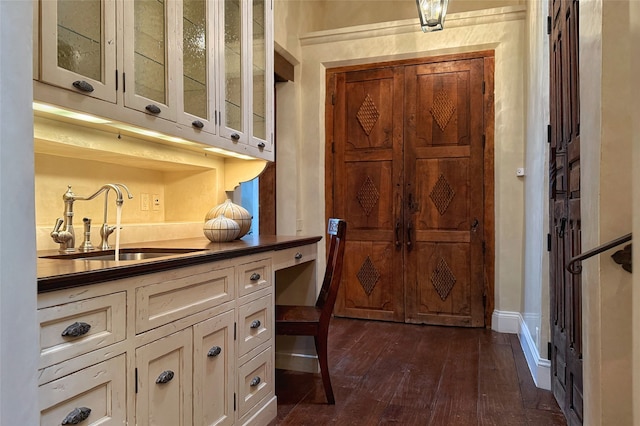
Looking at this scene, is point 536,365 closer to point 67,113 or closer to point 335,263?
point 335,263

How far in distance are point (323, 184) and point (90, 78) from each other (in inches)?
115

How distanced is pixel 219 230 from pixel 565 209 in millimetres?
1779

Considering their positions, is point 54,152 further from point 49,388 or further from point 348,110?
point 348,110

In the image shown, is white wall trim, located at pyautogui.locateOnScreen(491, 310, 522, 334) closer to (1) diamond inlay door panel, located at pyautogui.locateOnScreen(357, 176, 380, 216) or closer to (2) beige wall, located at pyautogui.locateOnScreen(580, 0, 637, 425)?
(1) diamond inlay door panel, located at pyautogui.locateOnScreen(357, 176, 380, 216)

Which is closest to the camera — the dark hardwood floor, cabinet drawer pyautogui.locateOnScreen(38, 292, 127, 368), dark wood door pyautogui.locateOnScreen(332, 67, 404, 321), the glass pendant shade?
cabinet drawer pyautogui.locateOnScreen(38, 292, 127, 368)

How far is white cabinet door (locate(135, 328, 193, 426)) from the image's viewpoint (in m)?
1.37

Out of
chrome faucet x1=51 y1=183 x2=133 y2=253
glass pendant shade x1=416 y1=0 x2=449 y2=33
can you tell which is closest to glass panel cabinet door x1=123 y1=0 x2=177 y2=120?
chrome faucet x1=51 y1=183 x2=133 y2=253

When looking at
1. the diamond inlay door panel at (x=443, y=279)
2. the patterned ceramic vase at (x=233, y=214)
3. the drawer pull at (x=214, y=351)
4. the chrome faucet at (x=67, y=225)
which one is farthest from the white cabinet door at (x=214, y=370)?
the diamond inlay door panel at (x=443, y=279)

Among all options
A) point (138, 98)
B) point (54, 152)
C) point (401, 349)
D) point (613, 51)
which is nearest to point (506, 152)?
point (401, 349)

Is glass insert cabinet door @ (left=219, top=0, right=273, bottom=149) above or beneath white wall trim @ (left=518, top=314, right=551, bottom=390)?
above

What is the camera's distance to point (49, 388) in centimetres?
106

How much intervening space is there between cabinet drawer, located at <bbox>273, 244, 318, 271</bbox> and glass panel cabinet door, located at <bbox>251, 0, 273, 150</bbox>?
0.74 m

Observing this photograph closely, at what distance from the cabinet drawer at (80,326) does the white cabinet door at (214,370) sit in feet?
1.34

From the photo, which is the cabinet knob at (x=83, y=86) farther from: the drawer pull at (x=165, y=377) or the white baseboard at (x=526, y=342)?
the white baseboard at (x=526, y=342)
